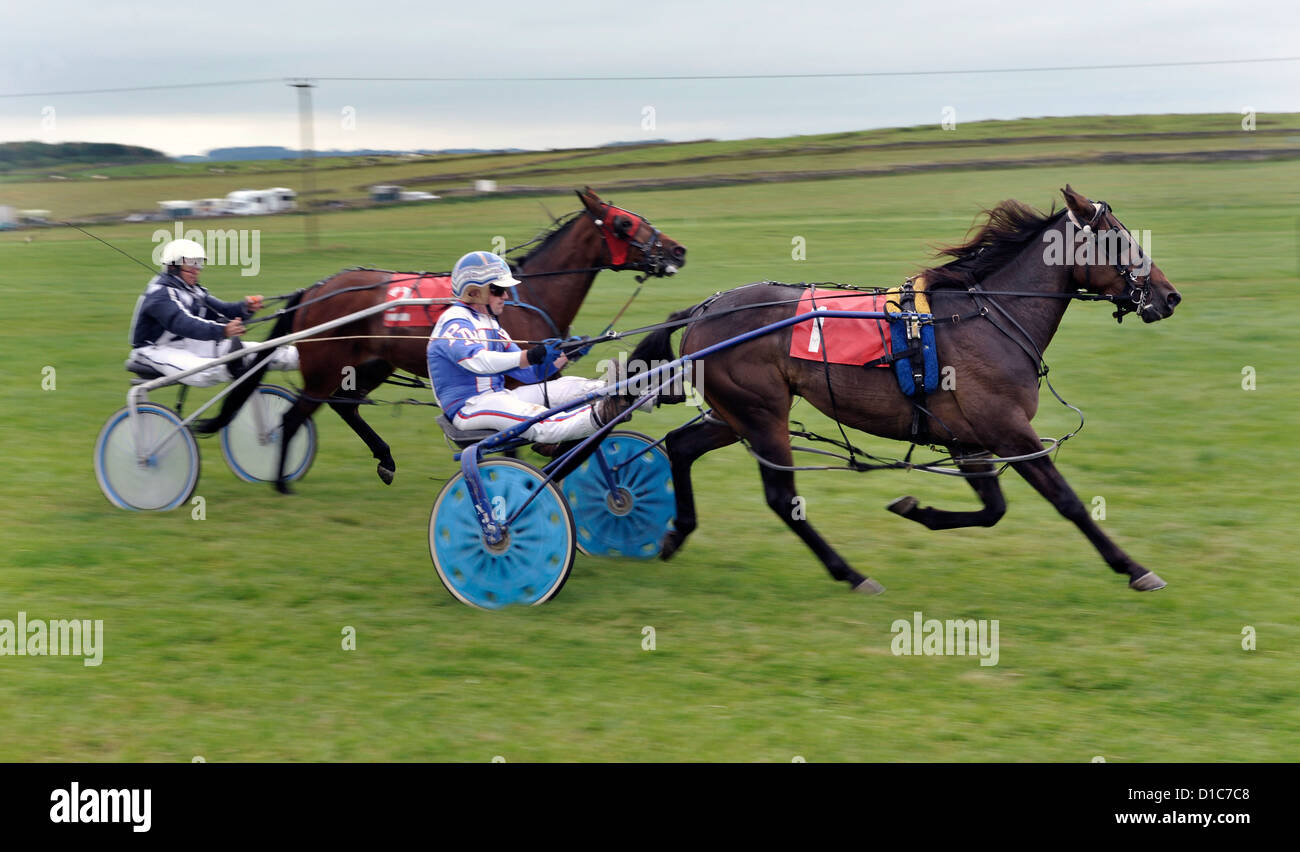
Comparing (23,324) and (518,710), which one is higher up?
(23,324)

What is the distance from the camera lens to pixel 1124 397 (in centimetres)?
1146

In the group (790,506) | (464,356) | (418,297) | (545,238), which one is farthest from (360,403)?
(790,506)

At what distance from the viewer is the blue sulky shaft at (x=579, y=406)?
5.98 metres

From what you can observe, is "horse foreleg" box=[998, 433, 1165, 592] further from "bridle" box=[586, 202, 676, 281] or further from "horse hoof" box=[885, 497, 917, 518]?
"bridle" box=[586, 202, 676, 281]

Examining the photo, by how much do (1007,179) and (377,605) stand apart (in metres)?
28.3

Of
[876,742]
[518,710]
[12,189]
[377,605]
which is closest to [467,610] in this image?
[377,605]

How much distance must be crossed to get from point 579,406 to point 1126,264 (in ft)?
9.23

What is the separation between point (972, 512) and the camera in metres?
6.50

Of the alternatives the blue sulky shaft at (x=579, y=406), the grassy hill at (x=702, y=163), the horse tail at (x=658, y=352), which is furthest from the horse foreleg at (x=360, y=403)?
the grassy hill at (x=702, y=163)

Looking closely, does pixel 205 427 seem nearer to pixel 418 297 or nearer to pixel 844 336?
pixel 418 297

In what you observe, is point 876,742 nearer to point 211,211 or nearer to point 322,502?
point 322,502

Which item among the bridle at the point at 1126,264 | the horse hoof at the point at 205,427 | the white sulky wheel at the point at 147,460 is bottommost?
the white sulky wheel at the point at 147,460

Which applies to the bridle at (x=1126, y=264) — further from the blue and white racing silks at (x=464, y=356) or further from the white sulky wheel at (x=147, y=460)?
the white sulky wheel at (x=147, y=460)

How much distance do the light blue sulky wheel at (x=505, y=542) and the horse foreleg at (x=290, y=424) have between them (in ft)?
9.10
